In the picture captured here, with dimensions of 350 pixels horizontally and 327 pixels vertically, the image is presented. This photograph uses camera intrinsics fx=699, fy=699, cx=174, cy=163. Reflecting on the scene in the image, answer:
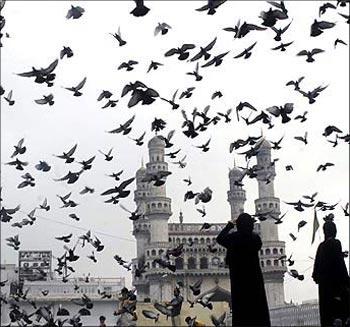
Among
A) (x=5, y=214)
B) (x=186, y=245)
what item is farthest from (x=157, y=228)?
(x=5, y=214)

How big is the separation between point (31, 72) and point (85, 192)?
2.71 meters

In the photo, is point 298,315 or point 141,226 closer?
point 298,315

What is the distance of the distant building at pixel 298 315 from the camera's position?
37.1 metres

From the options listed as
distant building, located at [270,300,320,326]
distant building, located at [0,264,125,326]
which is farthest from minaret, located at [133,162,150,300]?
distant building, located at [270,300,320,326]

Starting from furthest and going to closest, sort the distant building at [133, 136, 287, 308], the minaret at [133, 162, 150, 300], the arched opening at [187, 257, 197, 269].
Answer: the minaret at [133, 162, 150, 300]
the arched opening at [187, 257, 197, 269]
the distant building at [133, 136, 287, 308]

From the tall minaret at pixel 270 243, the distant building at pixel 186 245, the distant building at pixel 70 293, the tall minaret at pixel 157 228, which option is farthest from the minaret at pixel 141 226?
the tall minaret at pixel 270 243

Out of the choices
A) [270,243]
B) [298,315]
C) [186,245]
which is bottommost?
[298,315]

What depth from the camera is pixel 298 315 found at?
3953 cm

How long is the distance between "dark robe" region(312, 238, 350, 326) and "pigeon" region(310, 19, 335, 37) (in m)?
2.49

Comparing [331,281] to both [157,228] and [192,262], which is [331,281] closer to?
[157,228]

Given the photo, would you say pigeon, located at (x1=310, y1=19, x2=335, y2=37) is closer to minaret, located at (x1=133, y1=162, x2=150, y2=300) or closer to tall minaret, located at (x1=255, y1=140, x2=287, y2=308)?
tall minaret, located at (x1=255, y1=140, x2=287, y2=308)

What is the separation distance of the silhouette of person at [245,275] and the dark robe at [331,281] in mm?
1259

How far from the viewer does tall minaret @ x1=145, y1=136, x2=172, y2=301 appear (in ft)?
196

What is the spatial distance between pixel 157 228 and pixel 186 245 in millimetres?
5137
